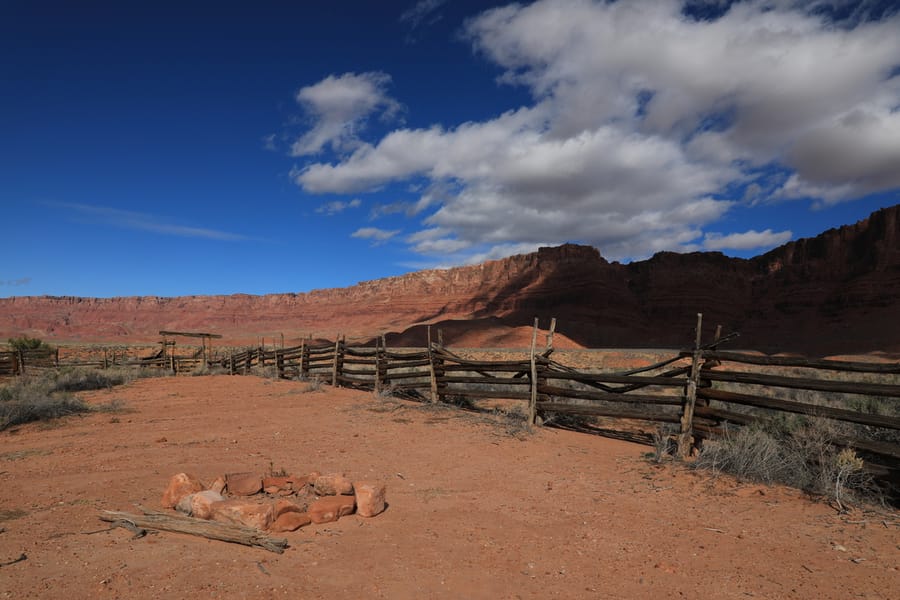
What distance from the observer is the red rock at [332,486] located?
14.4ft

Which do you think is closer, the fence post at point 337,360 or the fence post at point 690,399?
the fence post at point 690,399

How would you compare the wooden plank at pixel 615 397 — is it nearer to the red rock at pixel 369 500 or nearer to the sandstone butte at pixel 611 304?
the red rock at pixel 369 500

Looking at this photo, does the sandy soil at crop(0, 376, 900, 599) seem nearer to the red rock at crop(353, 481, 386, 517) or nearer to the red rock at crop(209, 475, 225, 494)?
the red rock at crop(353, 481, 386, 517)

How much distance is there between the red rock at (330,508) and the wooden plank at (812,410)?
479 centimetres

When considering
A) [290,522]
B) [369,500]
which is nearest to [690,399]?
[369,500]

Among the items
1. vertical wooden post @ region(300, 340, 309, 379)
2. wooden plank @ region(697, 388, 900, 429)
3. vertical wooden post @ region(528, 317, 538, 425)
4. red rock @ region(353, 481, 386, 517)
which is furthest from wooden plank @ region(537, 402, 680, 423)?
vertical wooden post @ region(300, 340, 309, 379)

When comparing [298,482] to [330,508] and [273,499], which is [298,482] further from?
[330,508]

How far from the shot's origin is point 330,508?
4.11 metres

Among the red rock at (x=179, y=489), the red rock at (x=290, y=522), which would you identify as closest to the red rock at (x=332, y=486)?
the red rock at (x=290, y=522)

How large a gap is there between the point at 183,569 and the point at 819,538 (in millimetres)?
4583

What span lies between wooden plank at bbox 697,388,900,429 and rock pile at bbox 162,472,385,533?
459cm

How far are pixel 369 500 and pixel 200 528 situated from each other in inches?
51.5

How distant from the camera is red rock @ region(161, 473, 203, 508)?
421cm

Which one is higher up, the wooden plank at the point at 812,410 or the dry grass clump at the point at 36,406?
the wooden plank at the point at 812,410
